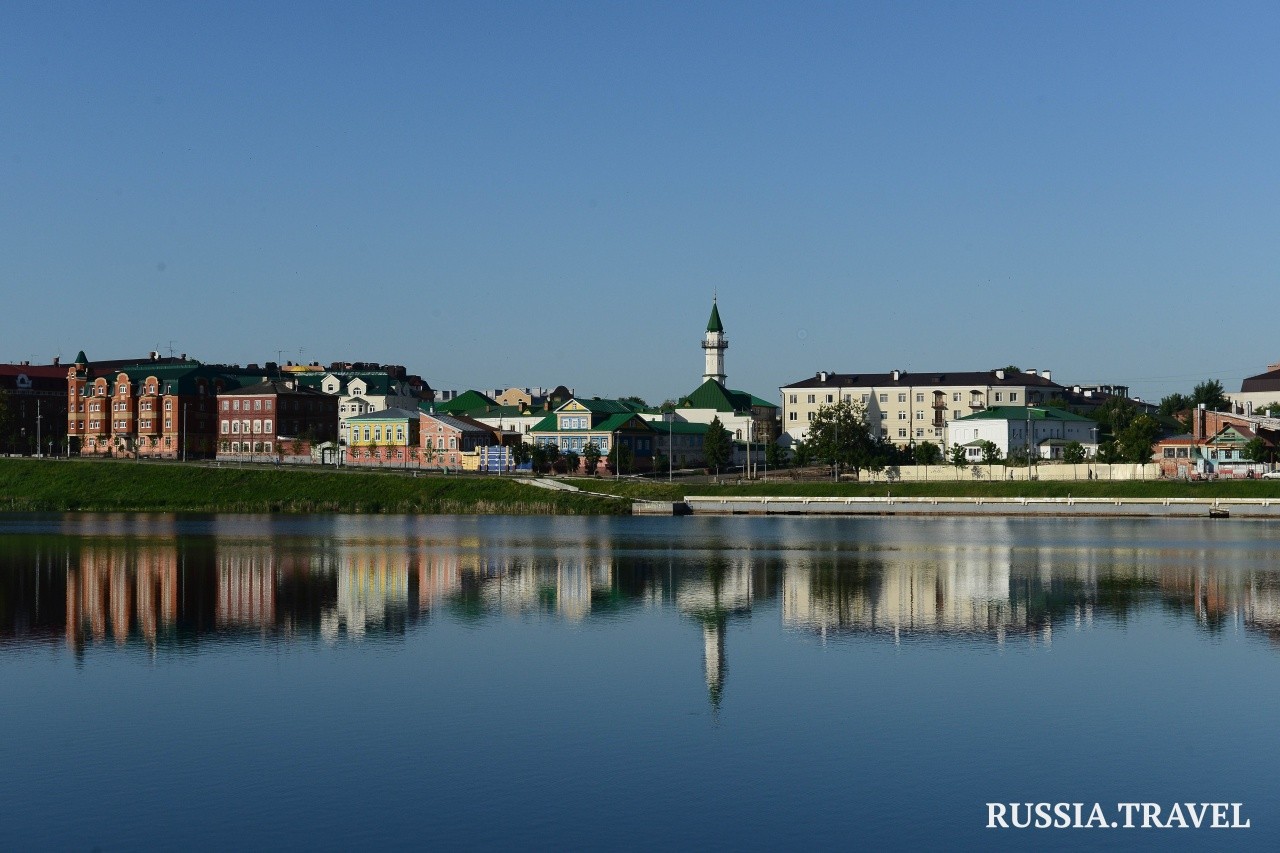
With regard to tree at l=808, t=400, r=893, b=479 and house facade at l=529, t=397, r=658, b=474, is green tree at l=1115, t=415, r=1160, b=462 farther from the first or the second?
house facade at l=529, t=397, r=658, b=474

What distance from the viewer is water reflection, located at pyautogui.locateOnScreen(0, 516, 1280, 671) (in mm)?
43656

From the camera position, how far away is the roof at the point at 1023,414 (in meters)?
155

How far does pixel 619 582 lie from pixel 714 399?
115702 millimetres

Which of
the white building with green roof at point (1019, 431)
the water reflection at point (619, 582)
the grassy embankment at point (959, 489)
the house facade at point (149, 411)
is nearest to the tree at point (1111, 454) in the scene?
the grassy embankment at point (959, 489)

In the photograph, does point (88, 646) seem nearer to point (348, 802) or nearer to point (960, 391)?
point (348, 802)

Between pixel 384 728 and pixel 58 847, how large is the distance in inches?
329

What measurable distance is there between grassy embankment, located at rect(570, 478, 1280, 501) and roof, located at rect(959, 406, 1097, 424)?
34285mm

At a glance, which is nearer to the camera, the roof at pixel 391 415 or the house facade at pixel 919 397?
the roof at pixel 391 415

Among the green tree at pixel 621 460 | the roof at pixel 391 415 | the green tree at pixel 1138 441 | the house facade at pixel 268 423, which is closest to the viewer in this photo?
the green tree at pixel 1138 441

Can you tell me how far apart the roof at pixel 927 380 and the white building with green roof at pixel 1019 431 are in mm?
8746

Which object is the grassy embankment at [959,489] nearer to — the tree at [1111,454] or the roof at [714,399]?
the tree at [1111,454]

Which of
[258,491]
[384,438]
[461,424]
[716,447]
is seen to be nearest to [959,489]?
[716,447]

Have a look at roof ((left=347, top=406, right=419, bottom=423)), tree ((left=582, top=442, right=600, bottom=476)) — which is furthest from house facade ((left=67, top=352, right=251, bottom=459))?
tree ((left=582, top=442, right=600, bottom=476))

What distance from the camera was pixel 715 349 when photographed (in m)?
182
